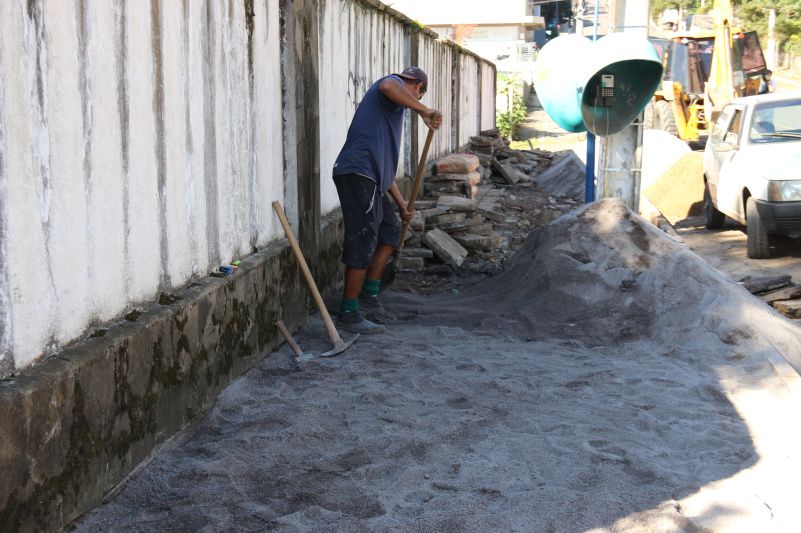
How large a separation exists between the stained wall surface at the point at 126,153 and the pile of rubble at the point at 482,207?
289 centimetres

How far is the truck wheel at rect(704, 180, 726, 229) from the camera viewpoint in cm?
1246

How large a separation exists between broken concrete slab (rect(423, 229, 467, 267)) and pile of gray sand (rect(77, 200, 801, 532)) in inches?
64.5

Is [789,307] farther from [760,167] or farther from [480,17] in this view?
[480,17]

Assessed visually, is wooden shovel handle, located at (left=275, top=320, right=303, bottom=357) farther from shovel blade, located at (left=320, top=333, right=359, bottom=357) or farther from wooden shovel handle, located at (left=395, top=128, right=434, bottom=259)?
wooden shovel handle, located at (left=395, top=128, right=434, bottom=259)

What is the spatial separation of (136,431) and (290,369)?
68.1 inches

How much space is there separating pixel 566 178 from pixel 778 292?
8.74 meters

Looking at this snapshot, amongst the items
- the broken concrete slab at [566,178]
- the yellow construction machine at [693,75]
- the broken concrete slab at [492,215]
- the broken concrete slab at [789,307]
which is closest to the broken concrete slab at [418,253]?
the broken concrete slab at [789,307]

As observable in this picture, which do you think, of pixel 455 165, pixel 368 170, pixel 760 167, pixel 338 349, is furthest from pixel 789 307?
pixel 455 165

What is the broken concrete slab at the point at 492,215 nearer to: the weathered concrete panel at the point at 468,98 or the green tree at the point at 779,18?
the weathered concrete panel at the point at 468,98

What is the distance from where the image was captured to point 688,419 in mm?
4734

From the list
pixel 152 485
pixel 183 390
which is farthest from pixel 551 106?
pixel 152 485

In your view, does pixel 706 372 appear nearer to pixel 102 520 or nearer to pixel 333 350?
pixel 333 350

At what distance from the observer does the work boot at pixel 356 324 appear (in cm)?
633

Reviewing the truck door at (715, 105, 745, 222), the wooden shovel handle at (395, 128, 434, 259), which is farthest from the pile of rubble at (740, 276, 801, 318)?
the wooden shovel handle at (395, 128, 434, 259)
